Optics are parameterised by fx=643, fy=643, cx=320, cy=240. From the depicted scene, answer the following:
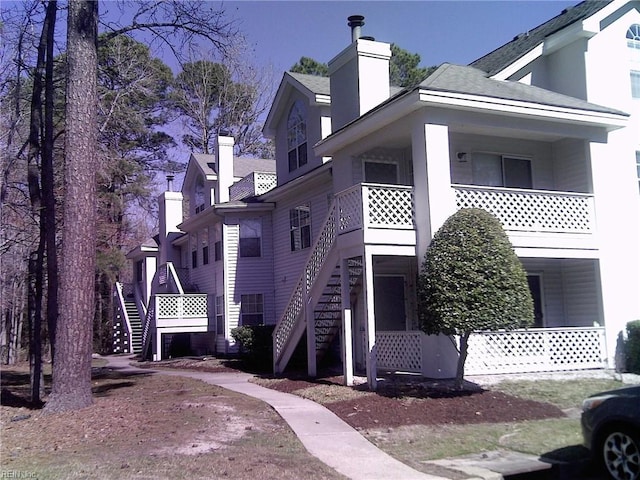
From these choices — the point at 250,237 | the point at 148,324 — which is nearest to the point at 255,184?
the point at 250,237

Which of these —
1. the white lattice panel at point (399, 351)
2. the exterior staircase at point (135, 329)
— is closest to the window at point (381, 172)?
the white lattice panel at point (399, 351)

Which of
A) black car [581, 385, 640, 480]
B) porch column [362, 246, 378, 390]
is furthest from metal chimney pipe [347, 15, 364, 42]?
black car [581, 385, 640, 480]

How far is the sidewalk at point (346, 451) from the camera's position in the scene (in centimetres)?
755

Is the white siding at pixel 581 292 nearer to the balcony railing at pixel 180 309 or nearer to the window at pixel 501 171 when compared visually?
the window at pixel 501 171

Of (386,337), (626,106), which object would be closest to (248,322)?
(386,337)

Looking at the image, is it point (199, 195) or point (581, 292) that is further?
point (199, 195)

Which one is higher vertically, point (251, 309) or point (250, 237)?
point (250, 237)

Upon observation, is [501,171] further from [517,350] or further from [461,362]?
[461,362]

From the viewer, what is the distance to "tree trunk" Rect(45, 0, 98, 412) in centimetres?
1150

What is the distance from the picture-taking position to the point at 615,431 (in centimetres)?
697

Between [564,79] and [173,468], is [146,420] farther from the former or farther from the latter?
[564,79]

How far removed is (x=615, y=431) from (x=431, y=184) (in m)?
7.33

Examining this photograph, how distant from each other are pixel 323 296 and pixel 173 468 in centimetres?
944

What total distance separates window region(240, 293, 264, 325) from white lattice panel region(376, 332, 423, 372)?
33.7 ft
